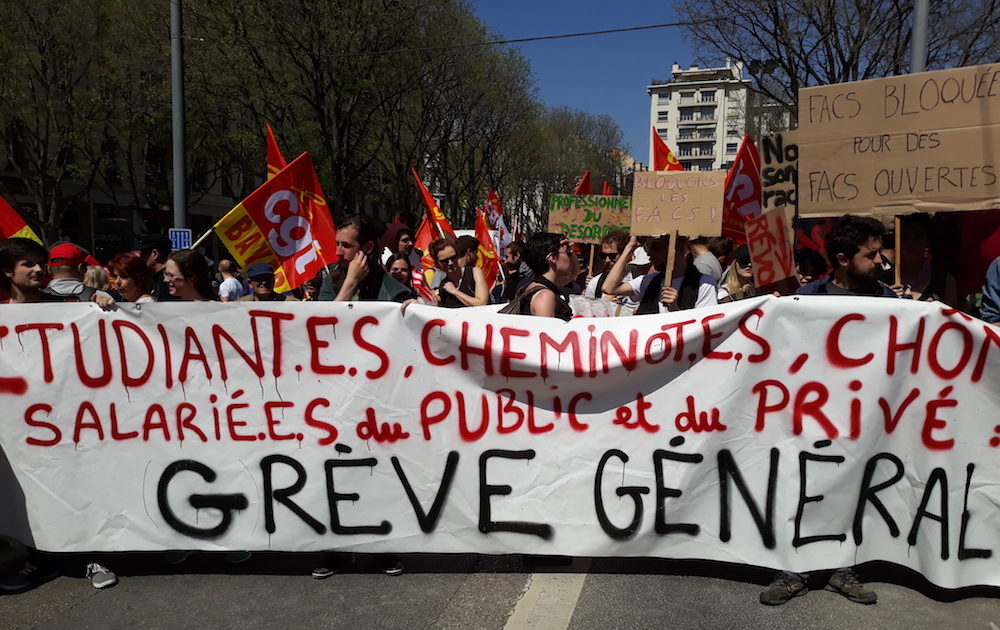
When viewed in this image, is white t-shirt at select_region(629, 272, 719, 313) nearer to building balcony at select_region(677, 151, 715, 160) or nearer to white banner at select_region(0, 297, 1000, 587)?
white banner at select_region(0, 297, 1000, 587)

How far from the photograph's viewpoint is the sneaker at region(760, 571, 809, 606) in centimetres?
320

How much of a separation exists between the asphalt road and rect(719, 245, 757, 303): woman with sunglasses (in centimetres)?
257

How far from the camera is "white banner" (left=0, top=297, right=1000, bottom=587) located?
3297 millimetres

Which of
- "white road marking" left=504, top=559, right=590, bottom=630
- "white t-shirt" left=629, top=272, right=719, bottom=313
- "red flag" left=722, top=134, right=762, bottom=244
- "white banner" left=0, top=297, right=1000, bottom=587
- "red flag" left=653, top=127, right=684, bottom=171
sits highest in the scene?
"red flag" left=653, top=127, right=684, bottom=171

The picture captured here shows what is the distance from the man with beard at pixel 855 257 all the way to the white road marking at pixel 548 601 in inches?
70.8

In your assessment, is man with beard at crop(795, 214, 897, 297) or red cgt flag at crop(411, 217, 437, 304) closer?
man with beard at crop(795, 214, 897, 297)

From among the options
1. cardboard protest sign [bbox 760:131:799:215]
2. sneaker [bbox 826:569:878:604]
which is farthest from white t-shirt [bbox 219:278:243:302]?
sneaker [bbox 826:569:878:604]

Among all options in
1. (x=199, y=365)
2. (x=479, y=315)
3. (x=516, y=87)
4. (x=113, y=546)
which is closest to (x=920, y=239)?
(x=479, y=315)

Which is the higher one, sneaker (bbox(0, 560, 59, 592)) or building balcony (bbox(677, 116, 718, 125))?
building balcony (bbox(677, 116, 718, 125))

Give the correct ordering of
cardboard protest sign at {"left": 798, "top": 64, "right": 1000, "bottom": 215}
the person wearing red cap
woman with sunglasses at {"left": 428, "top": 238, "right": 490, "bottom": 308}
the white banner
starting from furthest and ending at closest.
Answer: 1. woman with sunglasses at {"left": 428, "top": 238, "right": 490, "bottom": 308}
2. the person wearing red cap
3. cardboard protest sign at {"left": 798, "top": 64, "right": 1000, "bottom": 215}
4. the white banner

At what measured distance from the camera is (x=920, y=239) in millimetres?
5055

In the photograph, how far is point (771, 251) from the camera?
4262 millimetres

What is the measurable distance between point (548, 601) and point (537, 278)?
1503 mm

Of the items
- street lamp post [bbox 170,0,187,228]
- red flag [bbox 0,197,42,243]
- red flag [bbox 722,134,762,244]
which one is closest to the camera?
red flag [bbox 0,197,42,243]
